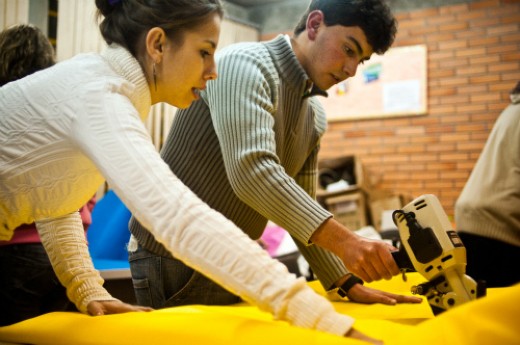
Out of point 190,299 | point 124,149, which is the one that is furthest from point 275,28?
point 124,149

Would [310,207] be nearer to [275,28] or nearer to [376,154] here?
[376,154]

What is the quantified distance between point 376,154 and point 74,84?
16.7 feet

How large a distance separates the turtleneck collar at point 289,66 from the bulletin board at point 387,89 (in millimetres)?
4217

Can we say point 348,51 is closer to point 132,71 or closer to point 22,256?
point 132,71

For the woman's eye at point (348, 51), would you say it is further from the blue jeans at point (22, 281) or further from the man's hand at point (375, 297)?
the blue jeans at point (22, 281)

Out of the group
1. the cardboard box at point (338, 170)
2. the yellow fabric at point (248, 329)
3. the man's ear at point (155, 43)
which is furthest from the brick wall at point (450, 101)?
the man's ear at point (155, 43)

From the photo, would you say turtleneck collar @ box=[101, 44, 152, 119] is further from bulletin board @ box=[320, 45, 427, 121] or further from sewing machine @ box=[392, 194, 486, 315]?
bulletin board @ box=[320, 45, 427, 121]

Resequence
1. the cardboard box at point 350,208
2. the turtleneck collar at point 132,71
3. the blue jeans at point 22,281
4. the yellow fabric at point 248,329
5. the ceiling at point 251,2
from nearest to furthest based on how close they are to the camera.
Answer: the yellow fabric at point 248,329 → the turtleneck collar at point 132,71 → the blue jeans at point 22,281 → the cardboard box at point 350,208 → the ceiling at point 251,2

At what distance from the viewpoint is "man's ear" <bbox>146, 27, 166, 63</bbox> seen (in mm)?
1067

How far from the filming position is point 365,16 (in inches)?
60.1

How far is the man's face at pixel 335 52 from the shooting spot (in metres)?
1.55

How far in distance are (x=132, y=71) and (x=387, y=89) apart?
4.98 metres

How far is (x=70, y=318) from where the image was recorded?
112cm

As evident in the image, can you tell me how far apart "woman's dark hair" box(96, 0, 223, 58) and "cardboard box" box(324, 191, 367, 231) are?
402cm
